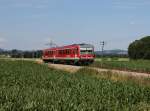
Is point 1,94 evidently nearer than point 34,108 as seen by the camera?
A: No

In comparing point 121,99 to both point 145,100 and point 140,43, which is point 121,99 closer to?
point 145,100

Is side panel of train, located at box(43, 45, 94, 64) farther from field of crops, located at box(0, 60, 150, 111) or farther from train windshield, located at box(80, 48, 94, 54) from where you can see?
field of crops, located at box(0, 60, 150, 111)

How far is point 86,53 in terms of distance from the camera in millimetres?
63969

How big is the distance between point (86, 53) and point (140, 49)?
6667cm

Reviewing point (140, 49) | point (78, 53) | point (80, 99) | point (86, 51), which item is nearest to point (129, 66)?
point (86, 51)

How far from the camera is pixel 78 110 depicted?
1327 centimetres

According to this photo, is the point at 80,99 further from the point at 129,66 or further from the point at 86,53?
the point at 129,66

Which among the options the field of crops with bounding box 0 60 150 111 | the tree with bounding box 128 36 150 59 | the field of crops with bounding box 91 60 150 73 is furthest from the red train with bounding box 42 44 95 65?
the tree with bounding box 128 36 150 59

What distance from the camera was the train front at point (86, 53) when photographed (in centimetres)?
6322

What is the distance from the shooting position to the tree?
127 metres

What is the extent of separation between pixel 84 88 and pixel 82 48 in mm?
41450

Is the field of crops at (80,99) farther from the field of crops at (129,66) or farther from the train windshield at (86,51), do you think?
the train windshield at (86,51)

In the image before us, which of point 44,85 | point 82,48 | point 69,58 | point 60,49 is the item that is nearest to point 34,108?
point 44,85

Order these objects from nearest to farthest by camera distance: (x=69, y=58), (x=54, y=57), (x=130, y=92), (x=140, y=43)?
(x=130, y=92), (x=69, y=58), (x=54, y=57), (x=140, y=43)
